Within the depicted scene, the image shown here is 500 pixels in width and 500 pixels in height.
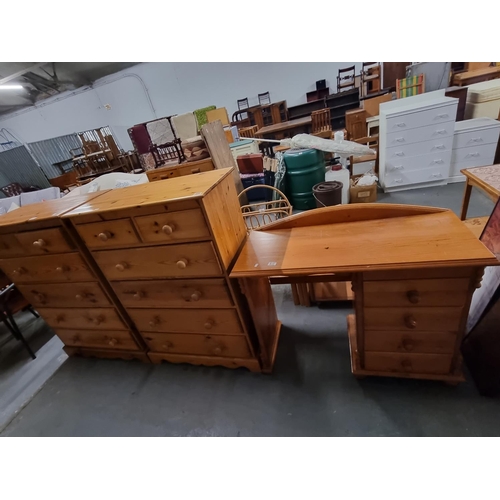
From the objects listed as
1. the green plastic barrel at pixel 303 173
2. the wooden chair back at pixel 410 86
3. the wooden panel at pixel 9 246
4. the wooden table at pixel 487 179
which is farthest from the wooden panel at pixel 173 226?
the wooden chair back at pixel 410 86

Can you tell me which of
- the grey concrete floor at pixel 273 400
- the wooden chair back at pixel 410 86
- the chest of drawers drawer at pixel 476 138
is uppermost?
the wooden chair back at pixel 410 86

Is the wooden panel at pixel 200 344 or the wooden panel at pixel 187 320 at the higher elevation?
the wooden panel at pixel 187 320

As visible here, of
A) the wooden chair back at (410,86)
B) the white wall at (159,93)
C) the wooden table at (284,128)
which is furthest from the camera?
the white wall at (159,93)

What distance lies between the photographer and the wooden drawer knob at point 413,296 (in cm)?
107

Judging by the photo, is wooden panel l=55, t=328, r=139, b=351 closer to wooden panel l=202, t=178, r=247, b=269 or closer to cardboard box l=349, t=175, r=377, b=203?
wooden panel l=202, t=178, r=247, b=269

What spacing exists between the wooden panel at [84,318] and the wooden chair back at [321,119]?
18.5 feet

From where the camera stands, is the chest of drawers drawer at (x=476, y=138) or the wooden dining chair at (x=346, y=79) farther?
the wooden dining chair at (x=346, y=79)

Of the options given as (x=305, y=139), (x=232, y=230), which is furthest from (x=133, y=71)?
(x=232, y=230)

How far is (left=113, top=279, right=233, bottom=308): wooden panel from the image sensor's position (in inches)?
52.4

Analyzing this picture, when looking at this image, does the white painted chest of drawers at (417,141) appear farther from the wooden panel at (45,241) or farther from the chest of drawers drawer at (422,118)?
the wooden panel at (45,241)

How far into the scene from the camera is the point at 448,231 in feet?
3.59

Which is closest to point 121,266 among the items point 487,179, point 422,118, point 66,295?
point 66,295

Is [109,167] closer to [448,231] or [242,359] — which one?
[242,359]

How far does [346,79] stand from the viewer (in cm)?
682
